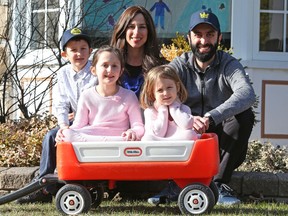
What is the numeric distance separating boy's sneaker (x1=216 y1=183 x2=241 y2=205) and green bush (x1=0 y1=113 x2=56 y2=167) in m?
1.72

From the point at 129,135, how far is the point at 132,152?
140 mm

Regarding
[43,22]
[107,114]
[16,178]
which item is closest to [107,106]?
[107,114]

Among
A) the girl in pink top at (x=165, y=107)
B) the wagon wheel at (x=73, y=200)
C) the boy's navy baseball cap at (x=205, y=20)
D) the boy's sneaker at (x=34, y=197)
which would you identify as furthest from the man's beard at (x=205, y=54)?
the boy's sneaker at (x=34, y=197)

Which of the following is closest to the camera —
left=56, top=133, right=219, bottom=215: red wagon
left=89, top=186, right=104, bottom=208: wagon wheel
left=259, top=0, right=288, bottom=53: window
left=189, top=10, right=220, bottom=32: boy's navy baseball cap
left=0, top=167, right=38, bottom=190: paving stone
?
left=56, top=133, right=219, bottom=215: red wagon

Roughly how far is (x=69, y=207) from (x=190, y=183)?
792 mm

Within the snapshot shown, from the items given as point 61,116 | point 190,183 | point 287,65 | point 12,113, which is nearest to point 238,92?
point 190,183

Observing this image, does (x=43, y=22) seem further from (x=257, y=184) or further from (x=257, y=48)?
(x=257, y=184)

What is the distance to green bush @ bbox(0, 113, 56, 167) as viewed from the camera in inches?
290

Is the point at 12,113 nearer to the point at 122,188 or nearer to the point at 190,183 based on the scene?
the point at 122,188

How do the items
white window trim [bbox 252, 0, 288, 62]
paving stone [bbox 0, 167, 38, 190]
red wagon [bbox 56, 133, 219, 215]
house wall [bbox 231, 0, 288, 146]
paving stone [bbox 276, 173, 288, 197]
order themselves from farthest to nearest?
white window trim [bbox 252, 0, 288, 62] < house wall [bbox 231, 0, 288, 146] < paving stone [bbox 0, 167, 38, 190] < paving stone [bbox 276, 173, 288, 197] < red wagon [bbox 56, 133, 219, 215]

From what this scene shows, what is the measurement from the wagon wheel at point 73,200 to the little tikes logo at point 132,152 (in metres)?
0.37

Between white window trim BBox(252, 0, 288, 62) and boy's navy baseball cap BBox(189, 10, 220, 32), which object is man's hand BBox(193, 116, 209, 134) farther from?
white window trim BBox(252, 0, 288, 62)

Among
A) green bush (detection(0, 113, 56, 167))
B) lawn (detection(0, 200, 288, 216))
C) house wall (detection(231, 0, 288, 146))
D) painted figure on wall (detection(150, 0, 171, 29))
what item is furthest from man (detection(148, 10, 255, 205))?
painted figure on wall (detection(150, 0, 171, 29))

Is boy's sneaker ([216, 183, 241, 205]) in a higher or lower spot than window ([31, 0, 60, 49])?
lower
